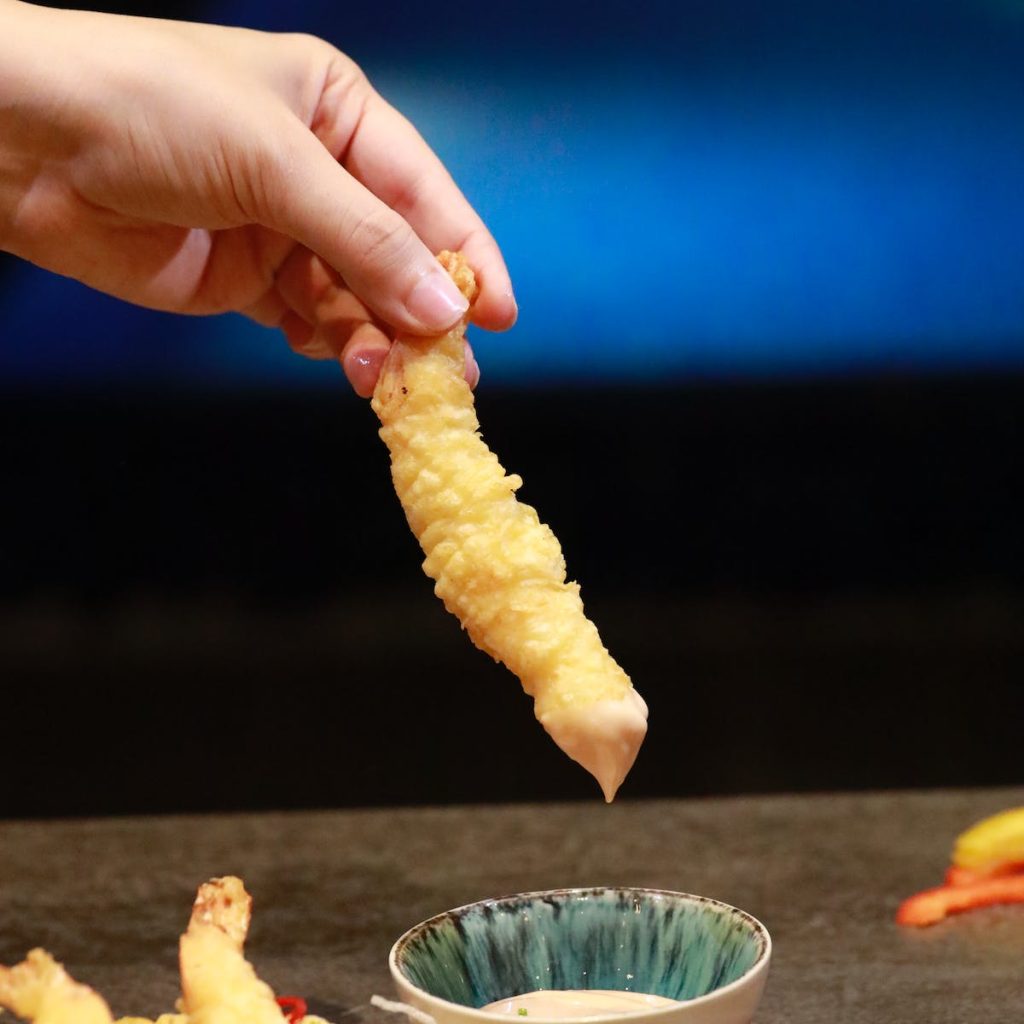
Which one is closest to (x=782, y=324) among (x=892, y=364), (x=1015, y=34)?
(x=892, y=364)

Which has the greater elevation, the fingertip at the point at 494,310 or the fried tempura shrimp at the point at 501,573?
the fingertip at the point at 494,310

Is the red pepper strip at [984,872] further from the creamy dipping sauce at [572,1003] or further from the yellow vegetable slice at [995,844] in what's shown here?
the creamy dipping sauce at [572,1003]

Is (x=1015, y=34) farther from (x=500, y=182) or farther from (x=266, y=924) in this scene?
(x=266, y=924)

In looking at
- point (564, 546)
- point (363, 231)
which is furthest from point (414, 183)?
point (564, 546)

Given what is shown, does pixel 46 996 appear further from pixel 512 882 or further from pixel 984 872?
pixel 984 872

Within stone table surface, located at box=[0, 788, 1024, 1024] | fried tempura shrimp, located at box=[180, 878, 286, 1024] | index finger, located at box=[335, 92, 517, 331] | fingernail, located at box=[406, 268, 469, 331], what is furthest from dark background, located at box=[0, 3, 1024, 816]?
Answer: fried tempura shrimp, located at box=[180, 878, 286, 1024]

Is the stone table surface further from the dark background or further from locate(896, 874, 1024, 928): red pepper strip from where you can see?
the dark background

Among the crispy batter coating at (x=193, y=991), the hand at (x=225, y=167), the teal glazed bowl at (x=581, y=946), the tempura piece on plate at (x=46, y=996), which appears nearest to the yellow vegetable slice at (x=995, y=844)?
the teal glazed bowl at (x=581, y=946)
